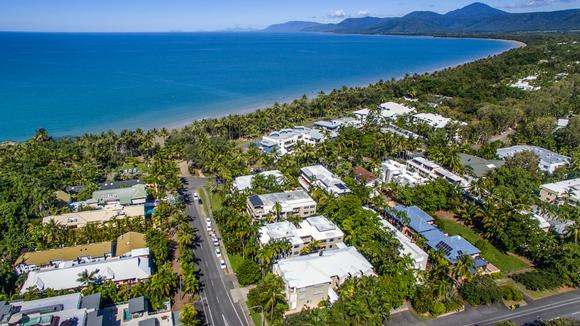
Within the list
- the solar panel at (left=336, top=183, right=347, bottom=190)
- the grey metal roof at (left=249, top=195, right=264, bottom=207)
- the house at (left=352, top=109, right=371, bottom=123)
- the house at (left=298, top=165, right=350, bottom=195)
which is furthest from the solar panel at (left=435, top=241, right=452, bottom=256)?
the house at (left=352, top=109, right=371, bottom=123)

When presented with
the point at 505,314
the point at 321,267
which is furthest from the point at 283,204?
the point at 505,314

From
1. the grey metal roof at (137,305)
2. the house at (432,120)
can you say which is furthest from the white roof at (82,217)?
the house at (432,120)

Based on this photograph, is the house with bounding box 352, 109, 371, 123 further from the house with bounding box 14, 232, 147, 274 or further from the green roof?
the house with bounding box 14, 232, 147, 274

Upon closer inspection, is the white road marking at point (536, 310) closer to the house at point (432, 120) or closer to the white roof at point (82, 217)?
the white roof at point (82, 217)

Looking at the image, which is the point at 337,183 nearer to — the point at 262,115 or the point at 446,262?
the point at 446,262

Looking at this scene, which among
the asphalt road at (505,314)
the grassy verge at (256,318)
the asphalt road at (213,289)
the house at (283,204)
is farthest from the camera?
the house at (283,204)

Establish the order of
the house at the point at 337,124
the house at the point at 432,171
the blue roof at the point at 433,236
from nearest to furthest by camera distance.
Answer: the blue roof at the point at 433,236 < the house at the point at 432,171 < the house at the point at 337,124

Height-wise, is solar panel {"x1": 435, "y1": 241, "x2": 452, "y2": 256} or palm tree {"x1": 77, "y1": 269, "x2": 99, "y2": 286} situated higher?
palm tree {"x1": 77, "y1": 269, "x2": 99, "y2": 286}
